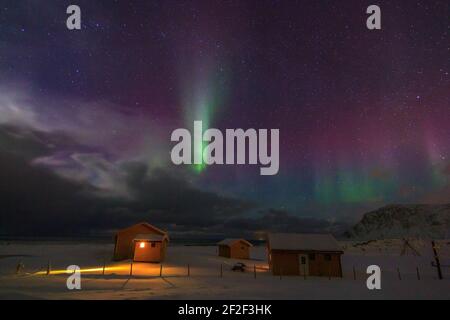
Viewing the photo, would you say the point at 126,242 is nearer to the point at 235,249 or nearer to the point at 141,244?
the point at 141,244

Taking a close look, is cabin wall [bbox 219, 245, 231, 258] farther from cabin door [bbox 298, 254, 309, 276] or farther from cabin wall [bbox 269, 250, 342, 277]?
cabin door [bbox 298, 254, 309, 276]

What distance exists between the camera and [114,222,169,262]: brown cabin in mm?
40844

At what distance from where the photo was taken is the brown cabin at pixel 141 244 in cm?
4084

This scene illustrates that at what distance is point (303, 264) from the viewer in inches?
1270

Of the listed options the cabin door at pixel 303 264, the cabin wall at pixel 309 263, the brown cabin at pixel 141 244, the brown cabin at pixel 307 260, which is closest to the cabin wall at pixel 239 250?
the brown cabin at pixel 141 244

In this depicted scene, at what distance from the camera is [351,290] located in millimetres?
22688

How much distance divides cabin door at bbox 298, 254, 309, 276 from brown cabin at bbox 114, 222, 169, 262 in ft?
57.7

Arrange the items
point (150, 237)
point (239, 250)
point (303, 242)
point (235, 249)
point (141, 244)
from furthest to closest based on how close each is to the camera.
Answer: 1. point (239, 250)
2. point (235, 249)
3. point (150, 237)
4. point (141, 244)
5. point (303, 242)

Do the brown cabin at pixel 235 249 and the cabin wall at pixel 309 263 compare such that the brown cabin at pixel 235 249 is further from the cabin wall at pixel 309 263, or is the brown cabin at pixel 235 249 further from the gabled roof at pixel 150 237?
the cabin wall at pixel 309 263

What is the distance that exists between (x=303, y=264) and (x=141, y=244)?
2008 centimetres

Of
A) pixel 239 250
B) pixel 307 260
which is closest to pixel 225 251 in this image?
pixel 239 250
